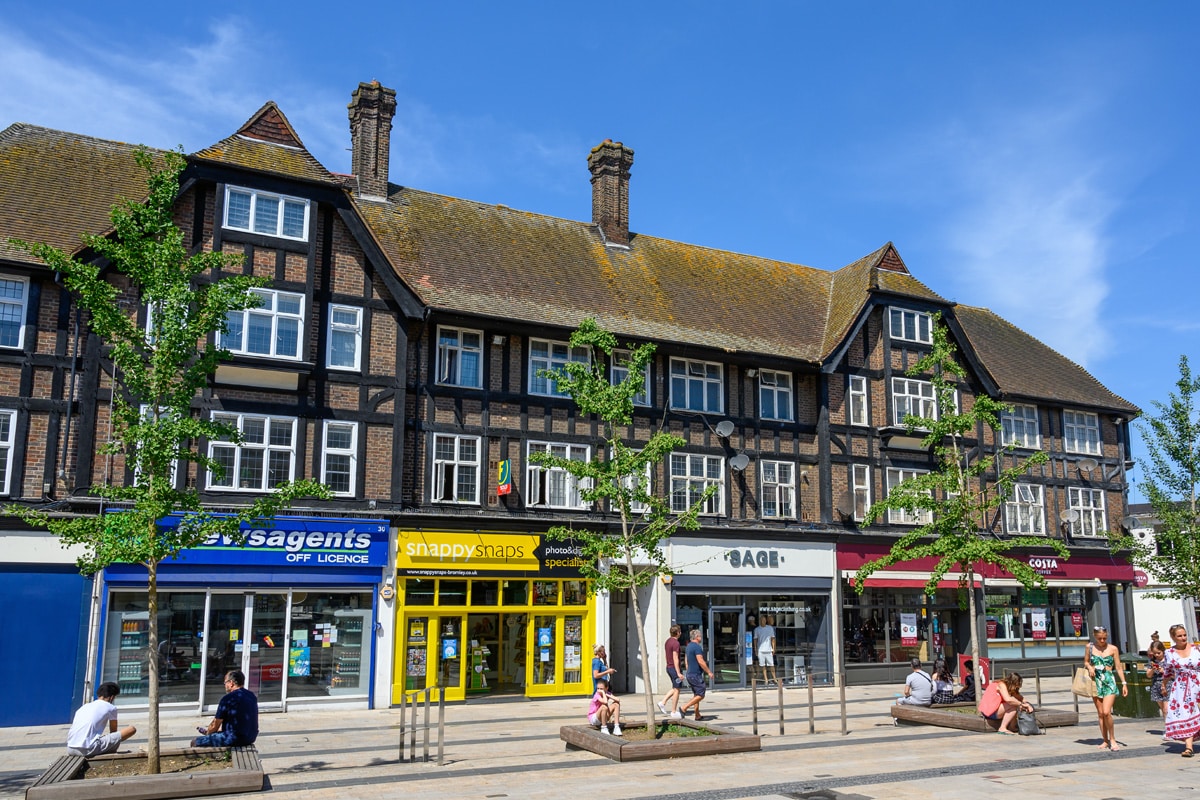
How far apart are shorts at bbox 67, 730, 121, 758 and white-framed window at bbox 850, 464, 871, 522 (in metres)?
19.9

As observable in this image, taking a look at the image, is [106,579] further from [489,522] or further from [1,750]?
[489,522]

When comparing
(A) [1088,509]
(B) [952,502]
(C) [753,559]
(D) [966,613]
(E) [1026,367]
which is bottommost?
(D) [966,613]

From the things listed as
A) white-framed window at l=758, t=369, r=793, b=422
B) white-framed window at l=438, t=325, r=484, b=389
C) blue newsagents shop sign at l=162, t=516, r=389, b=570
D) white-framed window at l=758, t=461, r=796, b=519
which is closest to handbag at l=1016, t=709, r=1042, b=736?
white-framed window at l=758, t=461, r=796, b=519

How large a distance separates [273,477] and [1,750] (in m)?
7.06

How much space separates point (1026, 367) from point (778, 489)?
1189cm

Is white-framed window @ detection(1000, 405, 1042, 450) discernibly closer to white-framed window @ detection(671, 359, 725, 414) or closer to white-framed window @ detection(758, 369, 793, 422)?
white-framed window @ detection(758, 369, 793, 422)

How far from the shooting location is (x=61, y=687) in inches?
733

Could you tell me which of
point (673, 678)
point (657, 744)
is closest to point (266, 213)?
point (673, 678)

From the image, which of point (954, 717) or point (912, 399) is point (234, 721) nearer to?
point (954, 717)

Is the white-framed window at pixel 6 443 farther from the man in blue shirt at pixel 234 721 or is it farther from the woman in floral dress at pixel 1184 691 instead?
the woman in floral dress at pixel 1184 691

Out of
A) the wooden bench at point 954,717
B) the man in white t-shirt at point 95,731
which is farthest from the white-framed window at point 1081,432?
the man in white t-shirt at point 95,731

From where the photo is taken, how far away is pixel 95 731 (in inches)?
479

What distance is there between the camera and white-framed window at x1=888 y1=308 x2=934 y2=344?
29.3 m

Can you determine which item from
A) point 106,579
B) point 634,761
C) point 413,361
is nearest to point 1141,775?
point 634,761
